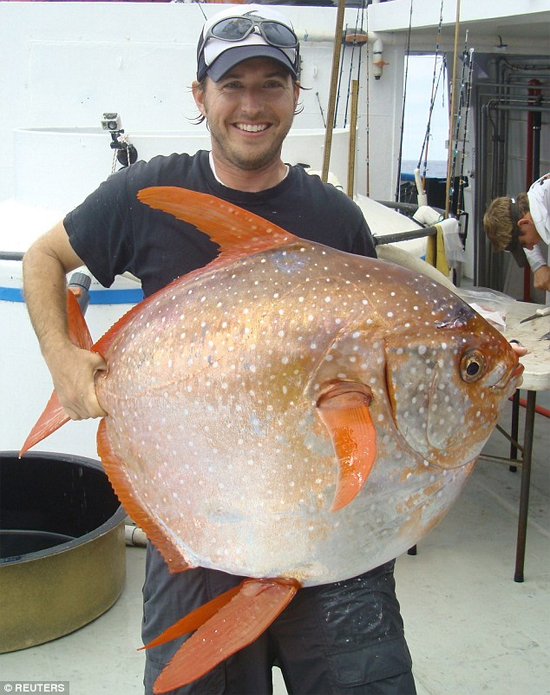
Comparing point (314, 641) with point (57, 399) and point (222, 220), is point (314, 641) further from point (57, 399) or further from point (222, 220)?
point (222, 220)

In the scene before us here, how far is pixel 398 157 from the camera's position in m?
6.97

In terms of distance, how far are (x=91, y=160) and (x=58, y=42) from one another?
223 cm

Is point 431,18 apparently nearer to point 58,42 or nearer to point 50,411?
point 58,42

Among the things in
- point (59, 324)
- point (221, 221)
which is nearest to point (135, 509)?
point (59, 324)

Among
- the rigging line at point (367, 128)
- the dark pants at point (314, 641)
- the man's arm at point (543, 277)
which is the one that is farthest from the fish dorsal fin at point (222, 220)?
the rigging line at point (367, 128)

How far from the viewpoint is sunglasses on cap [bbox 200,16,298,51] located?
1.79m

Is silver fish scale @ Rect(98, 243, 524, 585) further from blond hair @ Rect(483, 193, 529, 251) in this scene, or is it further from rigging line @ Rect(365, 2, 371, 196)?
rigging line @ Rect(365, 2, 371, 196)

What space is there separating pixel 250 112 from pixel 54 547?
74.7 inches

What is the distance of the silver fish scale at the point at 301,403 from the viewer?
1336 mm

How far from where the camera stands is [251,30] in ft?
5.87

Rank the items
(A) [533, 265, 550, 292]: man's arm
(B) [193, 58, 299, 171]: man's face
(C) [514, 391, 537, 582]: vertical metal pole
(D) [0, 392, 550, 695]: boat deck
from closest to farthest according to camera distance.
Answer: (B) [193, 58, 299, 171]: man's face
(D) [0, 392, 550, 695]: boat deck
(C) [514, 391, 537, 582]: vertical metal pole
(A) [533, 265, 550, 292]: man's arm

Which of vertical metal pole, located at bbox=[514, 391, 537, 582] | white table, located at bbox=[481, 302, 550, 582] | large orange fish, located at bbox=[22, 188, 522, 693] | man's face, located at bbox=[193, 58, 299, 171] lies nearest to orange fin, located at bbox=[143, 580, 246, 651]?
large orange fish, located at bbox=[22, 188, 522, 693]

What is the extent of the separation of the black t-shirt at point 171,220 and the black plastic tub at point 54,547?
4.85ft

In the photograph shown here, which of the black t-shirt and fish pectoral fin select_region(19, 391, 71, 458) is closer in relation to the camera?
fish pectoral fin select_region(19, 391, 71, 458)
